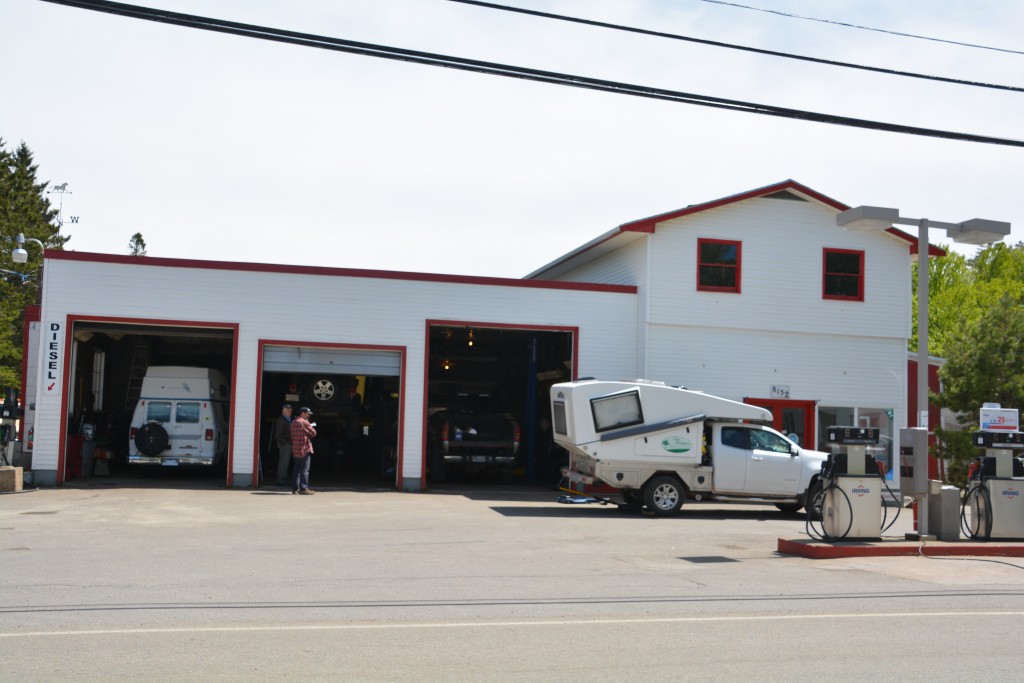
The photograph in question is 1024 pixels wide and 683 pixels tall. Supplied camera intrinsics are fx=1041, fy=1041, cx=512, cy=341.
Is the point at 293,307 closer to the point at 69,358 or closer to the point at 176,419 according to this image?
the point at 176,419

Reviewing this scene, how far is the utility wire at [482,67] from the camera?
10.4m

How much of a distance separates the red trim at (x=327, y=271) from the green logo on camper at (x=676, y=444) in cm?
635

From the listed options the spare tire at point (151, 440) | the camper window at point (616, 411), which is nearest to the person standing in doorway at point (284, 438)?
the spare tire at point (151, 440)

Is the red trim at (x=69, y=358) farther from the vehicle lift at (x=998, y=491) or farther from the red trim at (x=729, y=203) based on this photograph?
the vehicle lift at (x=998, y=491)

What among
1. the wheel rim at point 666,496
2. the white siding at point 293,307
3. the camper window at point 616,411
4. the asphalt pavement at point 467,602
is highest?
the white siding at point 293,307

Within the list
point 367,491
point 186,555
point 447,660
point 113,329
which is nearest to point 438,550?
point 186,555

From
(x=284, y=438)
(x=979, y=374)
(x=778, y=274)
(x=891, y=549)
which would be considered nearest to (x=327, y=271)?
(x=284, y=438)

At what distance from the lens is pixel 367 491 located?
22984 millimetres

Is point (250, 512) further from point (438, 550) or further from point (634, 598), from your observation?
point (634, 598)

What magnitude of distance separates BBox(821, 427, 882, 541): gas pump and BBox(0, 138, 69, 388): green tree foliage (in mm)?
48221

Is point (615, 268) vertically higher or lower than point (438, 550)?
higher

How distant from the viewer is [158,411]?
24250mm

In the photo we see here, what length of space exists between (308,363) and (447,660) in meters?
16.8

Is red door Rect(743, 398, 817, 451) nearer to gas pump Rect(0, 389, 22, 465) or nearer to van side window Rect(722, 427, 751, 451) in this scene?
van side window Rect(722, 427, 751, 451)
